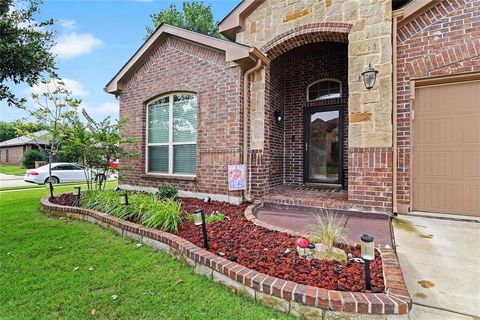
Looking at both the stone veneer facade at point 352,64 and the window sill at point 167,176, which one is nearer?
the stone veneer facade at point 352,64

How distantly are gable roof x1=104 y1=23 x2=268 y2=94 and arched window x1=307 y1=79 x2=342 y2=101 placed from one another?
2.04 m

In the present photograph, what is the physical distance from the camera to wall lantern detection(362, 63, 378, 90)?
4562 millimetres

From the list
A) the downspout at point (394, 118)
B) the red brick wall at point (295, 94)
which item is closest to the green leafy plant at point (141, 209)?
the red brick wall at point (295, 94)

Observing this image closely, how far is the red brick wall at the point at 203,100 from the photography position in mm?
5645

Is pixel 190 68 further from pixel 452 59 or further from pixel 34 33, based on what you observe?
pixel 452 59

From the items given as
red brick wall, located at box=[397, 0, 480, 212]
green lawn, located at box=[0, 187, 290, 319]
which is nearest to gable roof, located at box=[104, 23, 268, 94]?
red brick wall, located at box=[397, 0, 480, 212]

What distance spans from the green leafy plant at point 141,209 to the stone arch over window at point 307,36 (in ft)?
13.5

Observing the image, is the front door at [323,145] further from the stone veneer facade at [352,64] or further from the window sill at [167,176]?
the window sill at [167,176]

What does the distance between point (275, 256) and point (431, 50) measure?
4.83 meters

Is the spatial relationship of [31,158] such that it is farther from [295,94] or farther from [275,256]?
[275,256]

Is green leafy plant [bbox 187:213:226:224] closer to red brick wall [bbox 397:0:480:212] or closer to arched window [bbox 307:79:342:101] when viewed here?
red brick wall [bbox 397:0:480:212]

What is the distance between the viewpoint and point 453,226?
4113mm

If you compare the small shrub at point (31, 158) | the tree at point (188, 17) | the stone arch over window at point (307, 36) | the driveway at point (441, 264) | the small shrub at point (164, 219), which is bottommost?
the driveway at point (441, 264)

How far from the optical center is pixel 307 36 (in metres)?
5.41
